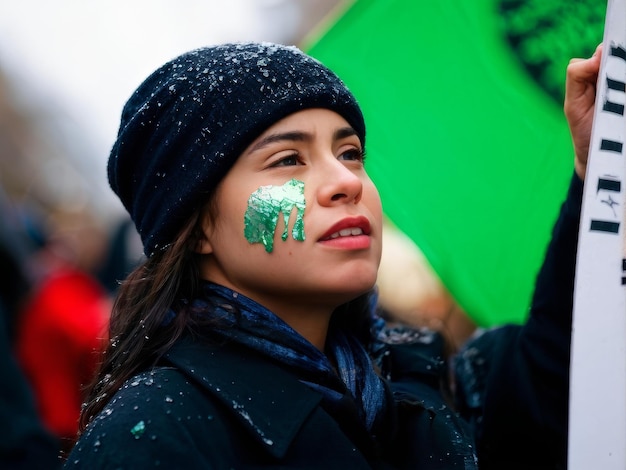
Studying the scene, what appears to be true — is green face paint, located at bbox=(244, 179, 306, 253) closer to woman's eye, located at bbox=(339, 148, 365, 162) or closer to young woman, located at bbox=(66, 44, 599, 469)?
young woman, located at bbox=(66, 44, 599, 469)

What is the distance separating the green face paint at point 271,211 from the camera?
6.28 feet

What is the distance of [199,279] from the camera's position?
6.87 ft

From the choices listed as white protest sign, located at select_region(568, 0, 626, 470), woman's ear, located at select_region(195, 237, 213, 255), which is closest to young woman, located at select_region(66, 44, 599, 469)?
woman's ear, located at select_region(195, 237, 213, 255)

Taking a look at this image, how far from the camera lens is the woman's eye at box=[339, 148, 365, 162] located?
7.00ft

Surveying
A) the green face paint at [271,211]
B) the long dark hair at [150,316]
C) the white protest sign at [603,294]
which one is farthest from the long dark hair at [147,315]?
the white protest sign at [603,294]

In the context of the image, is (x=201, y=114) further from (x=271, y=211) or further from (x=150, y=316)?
(x=150, y=316)

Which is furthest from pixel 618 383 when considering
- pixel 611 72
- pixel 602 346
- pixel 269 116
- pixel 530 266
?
pixel 530 266

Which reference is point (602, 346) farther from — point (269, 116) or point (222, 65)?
point (222, 65)

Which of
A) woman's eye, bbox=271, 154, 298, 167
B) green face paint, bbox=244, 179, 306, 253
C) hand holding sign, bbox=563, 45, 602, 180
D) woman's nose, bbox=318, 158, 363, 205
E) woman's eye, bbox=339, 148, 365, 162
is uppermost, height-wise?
hand holding sign, bbox=563, 45, 602, 180

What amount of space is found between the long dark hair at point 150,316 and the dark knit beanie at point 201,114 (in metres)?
0.06

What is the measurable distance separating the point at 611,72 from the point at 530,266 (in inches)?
42.8

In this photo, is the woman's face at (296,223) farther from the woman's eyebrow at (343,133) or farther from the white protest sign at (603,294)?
the white protest sign at (603,294)

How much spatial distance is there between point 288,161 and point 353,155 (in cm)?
23

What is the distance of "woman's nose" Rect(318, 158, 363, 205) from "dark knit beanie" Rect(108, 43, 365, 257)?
17 centimetres
